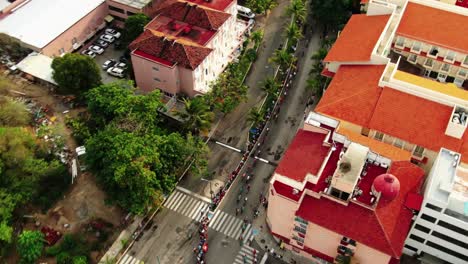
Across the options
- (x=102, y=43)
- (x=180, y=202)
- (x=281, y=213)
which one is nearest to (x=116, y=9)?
(x=102, y=43)

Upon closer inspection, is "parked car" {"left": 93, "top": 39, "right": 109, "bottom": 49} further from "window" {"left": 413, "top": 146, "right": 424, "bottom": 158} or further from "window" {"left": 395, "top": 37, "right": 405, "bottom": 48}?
"window" {"left": 413, "top": 146, "right": 424, "bottom": 158}

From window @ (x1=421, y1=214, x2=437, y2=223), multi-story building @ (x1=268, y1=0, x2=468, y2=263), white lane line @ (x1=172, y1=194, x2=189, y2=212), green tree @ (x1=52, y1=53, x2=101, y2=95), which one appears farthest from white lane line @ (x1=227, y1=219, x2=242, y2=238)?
green tree @ (x1=52, y1=53, x2=101, y2=95)

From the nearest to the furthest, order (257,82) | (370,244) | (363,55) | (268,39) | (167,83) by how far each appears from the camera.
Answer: (370,244), (363,55), (167,83), (257,82), (268,39)

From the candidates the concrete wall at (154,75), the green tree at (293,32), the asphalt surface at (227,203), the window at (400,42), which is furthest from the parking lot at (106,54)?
the window at (400,42)

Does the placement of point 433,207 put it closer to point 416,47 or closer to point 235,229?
point 235,229

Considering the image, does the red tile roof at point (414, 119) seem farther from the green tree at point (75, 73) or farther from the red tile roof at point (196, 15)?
the green tree at point (75, 73)

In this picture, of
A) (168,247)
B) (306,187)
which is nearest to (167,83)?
(168,247)

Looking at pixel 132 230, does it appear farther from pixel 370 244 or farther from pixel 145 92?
pixel 370 244

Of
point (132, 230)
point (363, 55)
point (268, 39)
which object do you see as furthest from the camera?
point (268, 39)
